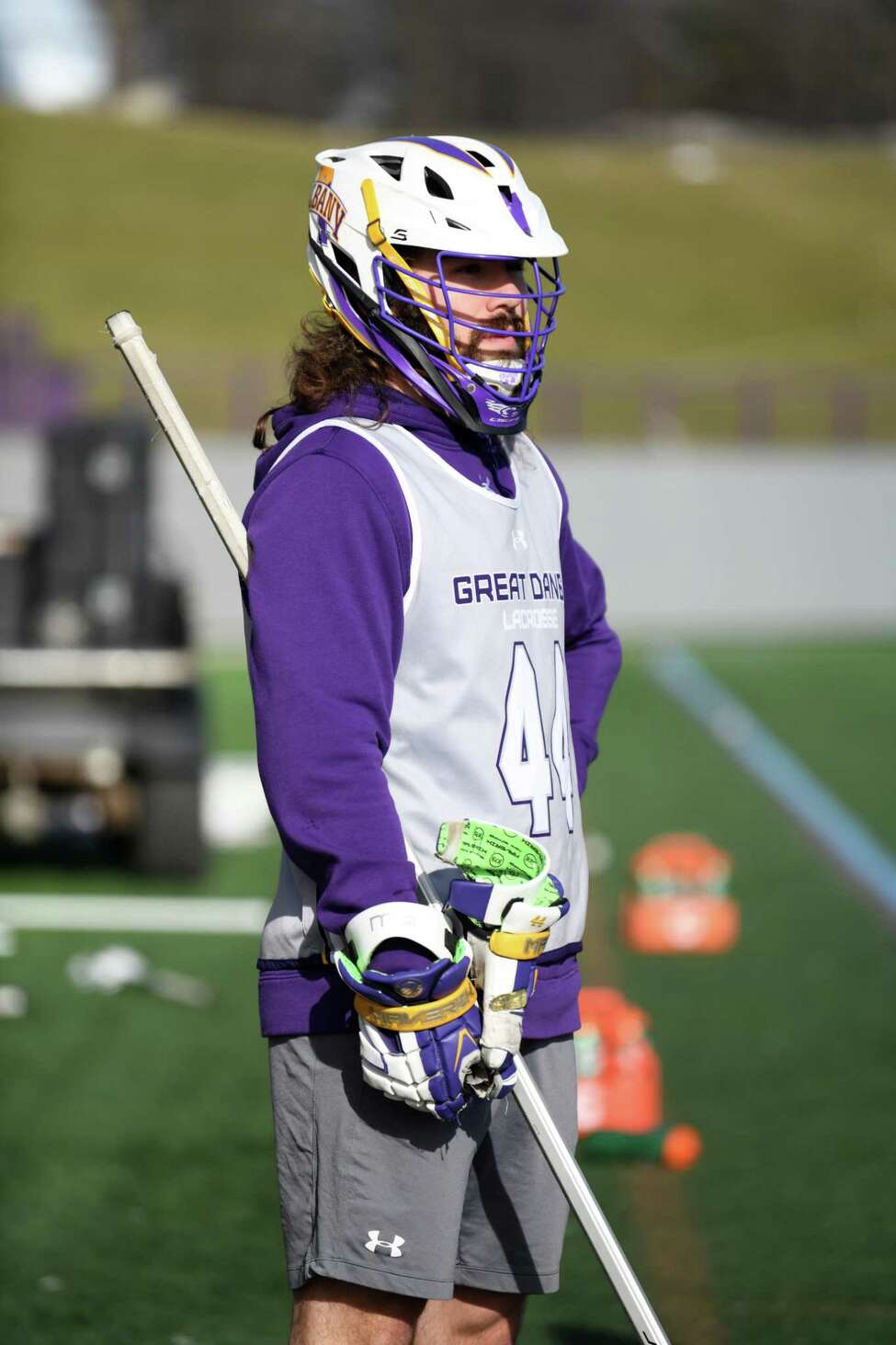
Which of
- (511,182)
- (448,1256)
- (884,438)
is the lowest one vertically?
(448,1256)

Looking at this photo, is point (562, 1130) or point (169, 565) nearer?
point (562, 1130)

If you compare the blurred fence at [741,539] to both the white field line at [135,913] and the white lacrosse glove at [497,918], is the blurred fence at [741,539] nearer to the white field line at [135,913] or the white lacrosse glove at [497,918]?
the white field line at [135,913]

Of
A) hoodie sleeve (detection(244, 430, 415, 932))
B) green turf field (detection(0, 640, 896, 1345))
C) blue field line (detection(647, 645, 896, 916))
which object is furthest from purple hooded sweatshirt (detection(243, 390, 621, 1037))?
blue field line (detection(647, 645, 896, 916))

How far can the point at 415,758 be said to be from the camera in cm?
266

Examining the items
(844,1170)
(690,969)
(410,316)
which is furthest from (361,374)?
(690,969)

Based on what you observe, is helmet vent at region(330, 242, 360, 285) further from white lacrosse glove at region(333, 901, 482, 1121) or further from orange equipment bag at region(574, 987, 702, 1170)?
orange equipment bag at region(574, 987, 702, 1170)

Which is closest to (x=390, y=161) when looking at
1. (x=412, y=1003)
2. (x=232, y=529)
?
(x=232, y=529)

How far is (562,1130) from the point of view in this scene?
290cm

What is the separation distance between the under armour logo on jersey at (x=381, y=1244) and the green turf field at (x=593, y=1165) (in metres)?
1.38

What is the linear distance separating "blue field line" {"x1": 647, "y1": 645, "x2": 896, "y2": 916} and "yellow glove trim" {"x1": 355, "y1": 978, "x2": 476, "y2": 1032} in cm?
507

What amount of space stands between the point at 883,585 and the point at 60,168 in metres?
35.4

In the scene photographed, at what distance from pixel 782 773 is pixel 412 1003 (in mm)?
8236

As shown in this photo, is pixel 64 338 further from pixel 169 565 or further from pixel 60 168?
pixel 169 565

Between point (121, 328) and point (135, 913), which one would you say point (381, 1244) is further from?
point (135, 913)
